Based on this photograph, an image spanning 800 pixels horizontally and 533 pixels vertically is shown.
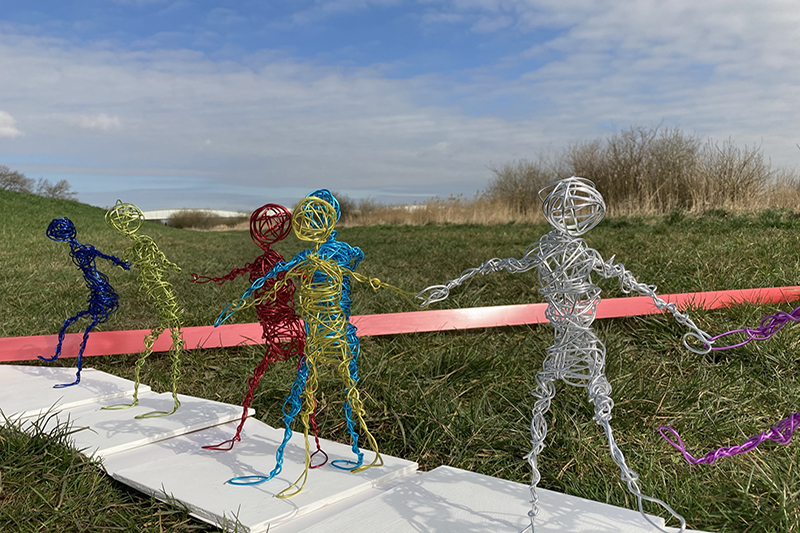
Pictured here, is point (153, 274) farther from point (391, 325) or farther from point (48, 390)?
point (391, 325)

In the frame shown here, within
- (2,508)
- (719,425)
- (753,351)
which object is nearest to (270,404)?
(2,508)

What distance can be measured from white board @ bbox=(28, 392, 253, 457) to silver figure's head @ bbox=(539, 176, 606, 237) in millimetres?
1902

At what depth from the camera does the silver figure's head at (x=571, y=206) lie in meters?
1.44

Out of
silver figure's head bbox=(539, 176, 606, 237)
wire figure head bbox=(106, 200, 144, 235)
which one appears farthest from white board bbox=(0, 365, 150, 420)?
silver figure's head bbox=(539, 176, 606, 237)

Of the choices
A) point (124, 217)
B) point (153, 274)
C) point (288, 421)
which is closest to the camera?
point (288, 421)

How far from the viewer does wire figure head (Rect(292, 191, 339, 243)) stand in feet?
6.09

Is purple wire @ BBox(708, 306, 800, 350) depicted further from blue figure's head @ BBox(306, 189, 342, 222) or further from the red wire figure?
the red wire figure

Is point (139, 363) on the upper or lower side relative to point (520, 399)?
upper

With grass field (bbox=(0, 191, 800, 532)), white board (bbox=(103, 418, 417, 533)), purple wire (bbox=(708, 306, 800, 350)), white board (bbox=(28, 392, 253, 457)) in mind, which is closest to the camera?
purple wire (bbox=(708, 306, 800, 350))

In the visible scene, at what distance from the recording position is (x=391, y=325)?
12.7 ft

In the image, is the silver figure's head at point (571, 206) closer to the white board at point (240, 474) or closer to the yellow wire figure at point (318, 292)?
the yellow wire figure at point (318, 292)

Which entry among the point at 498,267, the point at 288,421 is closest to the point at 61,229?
the point at 288,421

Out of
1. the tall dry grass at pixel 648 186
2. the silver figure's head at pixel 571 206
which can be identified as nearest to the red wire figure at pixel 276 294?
the silver figure's head at pixel 571 206

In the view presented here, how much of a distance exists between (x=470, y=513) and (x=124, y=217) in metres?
2.09
